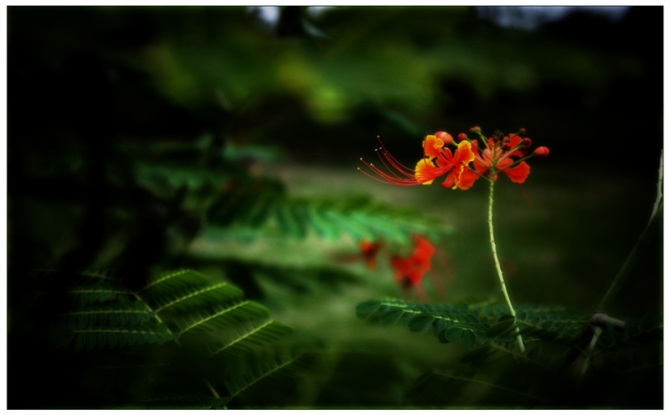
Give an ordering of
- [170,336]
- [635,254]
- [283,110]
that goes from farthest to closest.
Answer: [283,110], [170,336], [635,254]

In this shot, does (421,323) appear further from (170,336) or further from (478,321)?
(170,336)

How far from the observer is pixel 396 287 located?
156 centimetres

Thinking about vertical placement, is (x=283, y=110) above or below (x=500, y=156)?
above

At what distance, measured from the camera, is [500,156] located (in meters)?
0.62

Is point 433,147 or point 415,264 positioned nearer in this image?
point 433,147

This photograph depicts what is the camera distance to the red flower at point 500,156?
2.01 feet

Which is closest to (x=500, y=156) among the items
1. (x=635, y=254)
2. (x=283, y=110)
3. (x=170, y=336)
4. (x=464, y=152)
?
(x=464, y=152)

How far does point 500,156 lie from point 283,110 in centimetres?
76

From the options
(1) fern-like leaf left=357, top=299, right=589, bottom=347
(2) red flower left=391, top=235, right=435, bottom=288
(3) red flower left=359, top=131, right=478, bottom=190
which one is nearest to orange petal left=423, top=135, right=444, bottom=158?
(3) red flower left=359, top=131, right=478, bottom=190

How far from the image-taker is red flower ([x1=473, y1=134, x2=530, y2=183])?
Answer: 61 cm

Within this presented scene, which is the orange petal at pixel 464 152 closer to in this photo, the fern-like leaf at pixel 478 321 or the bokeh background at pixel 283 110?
the bokeh background at pixel 283 110

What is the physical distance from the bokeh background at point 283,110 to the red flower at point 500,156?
0.03 meters

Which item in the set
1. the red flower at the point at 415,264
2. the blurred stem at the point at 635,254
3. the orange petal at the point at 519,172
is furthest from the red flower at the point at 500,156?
the red flower at the point at 415,264

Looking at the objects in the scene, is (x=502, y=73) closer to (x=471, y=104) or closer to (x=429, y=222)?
(x=471, y=104)
